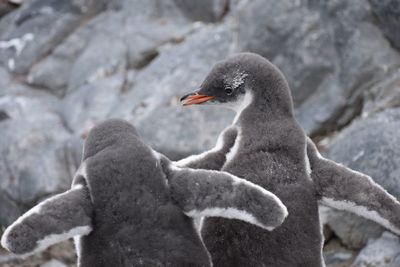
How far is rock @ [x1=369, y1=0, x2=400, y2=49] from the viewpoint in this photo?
13.6 feet

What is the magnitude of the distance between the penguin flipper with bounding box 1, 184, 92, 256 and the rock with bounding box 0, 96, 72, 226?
3.72 meters

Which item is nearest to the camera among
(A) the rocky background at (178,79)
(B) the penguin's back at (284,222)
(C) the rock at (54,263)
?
(B) the penguin's back at (284,222)

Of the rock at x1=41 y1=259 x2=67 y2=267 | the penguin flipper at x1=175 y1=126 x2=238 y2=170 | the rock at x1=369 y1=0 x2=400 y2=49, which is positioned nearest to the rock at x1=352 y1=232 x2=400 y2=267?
the penguin flipper at x1=175 y1=126 x2=238 y2=170

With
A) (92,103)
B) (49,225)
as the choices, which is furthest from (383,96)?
(92,103)

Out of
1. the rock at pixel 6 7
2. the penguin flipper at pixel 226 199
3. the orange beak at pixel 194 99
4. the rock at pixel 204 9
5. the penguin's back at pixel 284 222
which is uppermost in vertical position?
the penguin flipper at pixel 226 199

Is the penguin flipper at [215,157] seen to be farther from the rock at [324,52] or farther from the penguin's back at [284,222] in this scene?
the rock at [324,52]

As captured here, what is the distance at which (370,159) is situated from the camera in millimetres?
3119

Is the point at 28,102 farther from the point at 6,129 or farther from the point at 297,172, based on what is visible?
the point at 297,172

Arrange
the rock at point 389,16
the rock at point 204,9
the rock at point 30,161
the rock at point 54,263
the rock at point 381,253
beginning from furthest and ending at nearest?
the rock at point 204,9, the rock at point 30,161, the rock at point 389,16, the rock at point 54,263, the rock at point 381,253

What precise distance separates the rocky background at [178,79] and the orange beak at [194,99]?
1.21 metres

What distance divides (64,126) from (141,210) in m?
4.19

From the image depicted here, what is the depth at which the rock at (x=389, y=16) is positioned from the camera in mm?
4141

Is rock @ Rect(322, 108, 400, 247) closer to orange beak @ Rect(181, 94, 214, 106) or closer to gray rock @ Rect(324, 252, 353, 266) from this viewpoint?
gray rock @ Rect(324, 252, 353, 266)

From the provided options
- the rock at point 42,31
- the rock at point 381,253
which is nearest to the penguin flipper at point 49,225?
the rock at point 381,253
